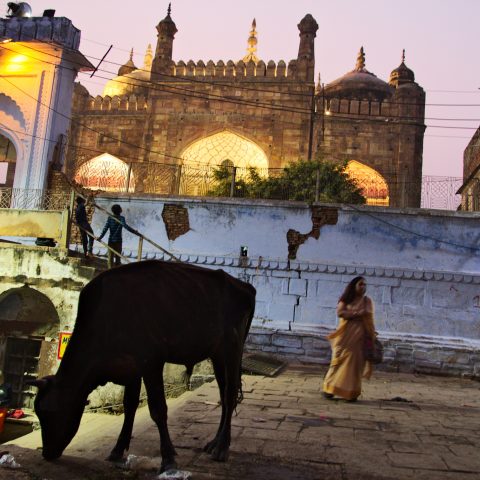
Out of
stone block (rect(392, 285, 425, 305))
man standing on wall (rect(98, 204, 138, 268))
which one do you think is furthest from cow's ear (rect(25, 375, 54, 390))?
stone block (rect(392, 285, 425, 305))

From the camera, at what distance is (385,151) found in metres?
21.8

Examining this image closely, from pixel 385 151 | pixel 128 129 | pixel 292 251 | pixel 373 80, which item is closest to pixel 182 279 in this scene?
pixel 292 251

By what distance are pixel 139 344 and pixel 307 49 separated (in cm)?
2101

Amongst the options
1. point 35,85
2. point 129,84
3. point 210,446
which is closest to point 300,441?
point 210,446

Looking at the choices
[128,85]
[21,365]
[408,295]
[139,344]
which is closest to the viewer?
[139,344]

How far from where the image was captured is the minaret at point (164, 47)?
23031 mm

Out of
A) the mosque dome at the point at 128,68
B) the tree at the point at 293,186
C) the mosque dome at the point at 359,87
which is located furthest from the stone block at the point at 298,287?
the mosque dome at the point at 128,68

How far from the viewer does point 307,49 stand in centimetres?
2209

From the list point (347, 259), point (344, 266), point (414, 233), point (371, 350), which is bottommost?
point (371, 350)

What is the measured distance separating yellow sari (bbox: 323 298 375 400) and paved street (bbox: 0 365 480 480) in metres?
0.19

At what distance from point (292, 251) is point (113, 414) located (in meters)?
4.82

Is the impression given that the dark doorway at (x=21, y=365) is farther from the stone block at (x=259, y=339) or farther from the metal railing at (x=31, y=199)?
the stone block at (x=259, y=339)

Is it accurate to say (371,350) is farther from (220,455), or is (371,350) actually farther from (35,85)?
(35,85)

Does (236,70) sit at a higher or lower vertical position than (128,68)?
lower
